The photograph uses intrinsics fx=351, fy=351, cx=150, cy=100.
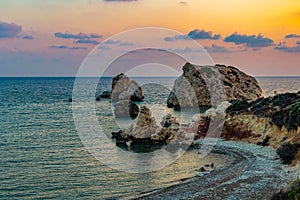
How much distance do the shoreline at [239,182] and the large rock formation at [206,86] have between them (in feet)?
212

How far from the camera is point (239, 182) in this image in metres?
28.4

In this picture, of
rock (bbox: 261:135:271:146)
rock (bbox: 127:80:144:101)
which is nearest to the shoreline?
rock (bbox: 261:135:271:146)

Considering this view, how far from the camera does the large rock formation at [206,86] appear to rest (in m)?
102

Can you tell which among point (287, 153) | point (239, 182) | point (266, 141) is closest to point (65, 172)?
point (239, 182)

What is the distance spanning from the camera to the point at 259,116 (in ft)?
154

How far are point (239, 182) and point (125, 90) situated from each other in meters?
96.0

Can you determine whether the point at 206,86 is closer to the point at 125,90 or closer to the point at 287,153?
the point at 125,90

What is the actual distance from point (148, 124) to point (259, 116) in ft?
50.3

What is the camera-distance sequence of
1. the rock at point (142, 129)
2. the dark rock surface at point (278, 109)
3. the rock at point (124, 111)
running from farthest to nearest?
the rock at point (124, 111), the rock at point (142, 129), the dark rock surface at point (278, 109)

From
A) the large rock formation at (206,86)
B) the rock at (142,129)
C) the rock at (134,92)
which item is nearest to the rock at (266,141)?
the rock at (142,129)

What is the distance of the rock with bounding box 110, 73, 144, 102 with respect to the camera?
396 feet

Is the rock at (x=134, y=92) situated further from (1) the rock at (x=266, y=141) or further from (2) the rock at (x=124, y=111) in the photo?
(1) the rock at (x=266, y=141)

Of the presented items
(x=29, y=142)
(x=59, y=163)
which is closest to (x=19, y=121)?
(x=29, y=142)

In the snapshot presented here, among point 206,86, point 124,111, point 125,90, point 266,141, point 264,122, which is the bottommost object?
point 266,141
